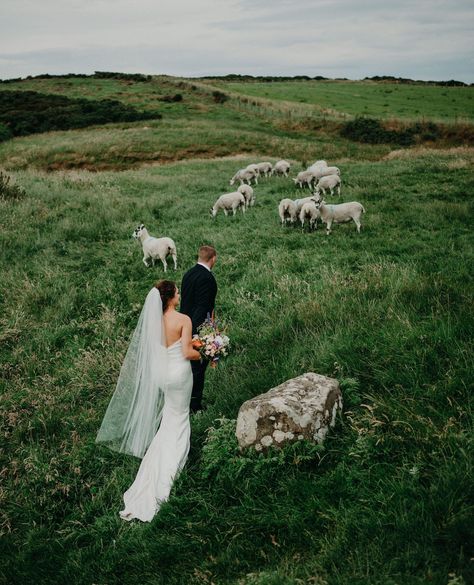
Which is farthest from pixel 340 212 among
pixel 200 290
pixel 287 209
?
pixel 200 290

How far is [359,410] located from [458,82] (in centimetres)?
9313

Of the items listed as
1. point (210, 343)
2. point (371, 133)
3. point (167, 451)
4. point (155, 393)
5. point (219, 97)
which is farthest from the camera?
point (219, 97)

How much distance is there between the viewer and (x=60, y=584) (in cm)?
437

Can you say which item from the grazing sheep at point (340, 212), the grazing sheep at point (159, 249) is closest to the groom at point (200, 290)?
the grazing sheep at point (159, 249)

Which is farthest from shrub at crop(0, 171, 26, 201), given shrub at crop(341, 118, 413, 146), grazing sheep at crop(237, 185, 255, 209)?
shrub at crop(341, 118, 413, 146)

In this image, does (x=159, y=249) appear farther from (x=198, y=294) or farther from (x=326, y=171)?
(x=326, y=171)

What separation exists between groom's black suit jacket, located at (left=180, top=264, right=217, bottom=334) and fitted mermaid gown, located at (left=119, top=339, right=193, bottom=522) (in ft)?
4.58

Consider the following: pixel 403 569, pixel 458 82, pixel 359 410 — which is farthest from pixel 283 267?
pixel 458 82

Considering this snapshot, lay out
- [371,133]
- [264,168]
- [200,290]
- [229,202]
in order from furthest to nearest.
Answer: [371,133]
[264,168]
[229,202]
[200,290]

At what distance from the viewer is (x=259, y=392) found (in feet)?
20.2

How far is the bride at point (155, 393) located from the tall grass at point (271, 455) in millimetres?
318

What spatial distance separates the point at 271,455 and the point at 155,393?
80.6 inches

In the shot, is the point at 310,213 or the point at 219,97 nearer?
the point at 310,213

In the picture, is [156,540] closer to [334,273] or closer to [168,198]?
[334,273]
